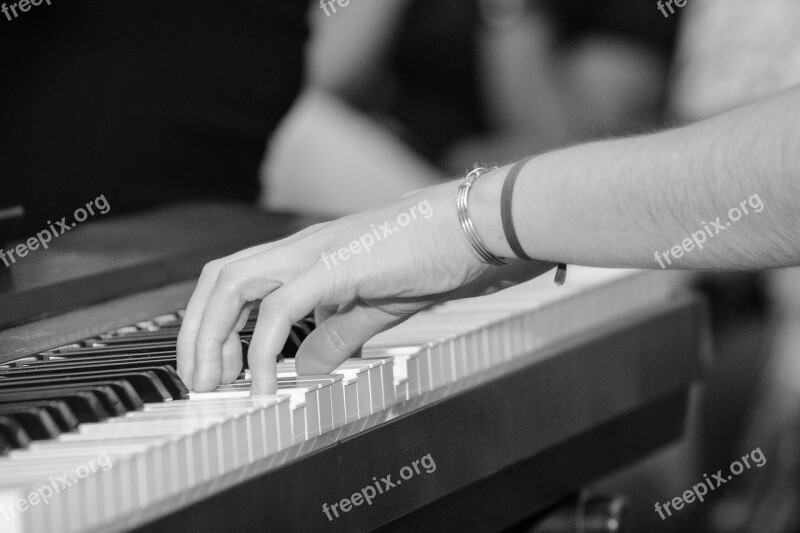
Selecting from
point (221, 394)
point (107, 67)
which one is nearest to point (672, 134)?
point (221, 394)

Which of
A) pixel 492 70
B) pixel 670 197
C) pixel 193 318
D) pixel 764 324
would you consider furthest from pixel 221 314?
pixel 492 70

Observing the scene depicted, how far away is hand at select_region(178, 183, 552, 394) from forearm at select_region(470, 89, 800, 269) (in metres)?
0.05

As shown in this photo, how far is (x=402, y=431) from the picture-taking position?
40.3 inches

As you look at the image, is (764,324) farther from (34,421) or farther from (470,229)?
(34,421)

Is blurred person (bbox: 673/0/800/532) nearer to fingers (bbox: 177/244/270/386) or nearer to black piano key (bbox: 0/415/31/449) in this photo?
fingers (bbox: 177/244/270/386)

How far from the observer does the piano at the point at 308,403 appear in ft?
2.68

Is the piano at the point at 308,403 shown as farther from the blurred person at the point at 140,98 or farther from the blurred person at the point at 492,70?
the blurred person at the point at 492,70

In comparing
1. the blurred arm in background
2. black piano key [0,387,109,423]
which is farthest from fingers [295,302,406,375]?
the blurred arm in background

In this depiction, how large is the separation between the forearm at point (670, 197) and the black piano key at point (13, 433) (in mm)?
438

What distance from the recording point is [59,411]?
0.87 m

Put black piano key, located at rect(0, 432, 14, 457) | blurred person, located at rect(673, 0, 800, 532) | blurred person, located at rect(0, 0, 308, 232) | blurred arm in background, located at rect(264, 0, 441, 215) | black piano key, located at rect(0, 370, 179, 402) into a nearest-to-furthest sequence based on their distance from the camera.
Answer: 1. black piano key, located at rect(0, 432, 14, 457)
2. black piano key, located at rect(0, 370, 179, 402)
3. blurred person, located at rect(0, 0, 308, 232)
4. blurred arm in background, located at rect(264, 0, 441, 215)
5. blurred person, located at rect(673, 0, 800, 532)

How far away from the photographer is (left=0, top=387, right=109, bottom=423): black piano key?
884mm

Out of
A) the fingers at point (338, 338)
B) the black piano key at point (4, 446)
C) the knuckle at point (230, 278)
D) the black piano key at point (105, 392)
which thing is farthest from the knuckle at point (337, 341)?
the black piano key at point (4, 446)

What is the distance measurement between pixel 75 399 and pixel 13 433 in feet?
0.22
